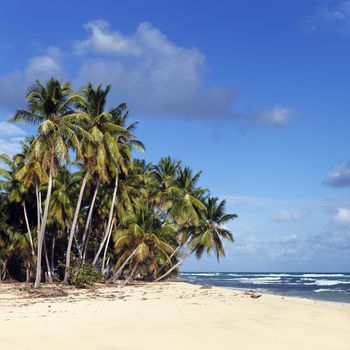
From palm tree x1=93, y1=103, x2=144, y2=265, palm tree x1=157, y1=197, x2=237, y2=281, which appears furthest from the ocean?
palm tree x1=93, y1=103, x2=144, y2=265

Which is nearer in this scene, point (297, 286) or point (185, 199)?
point (185, 199)

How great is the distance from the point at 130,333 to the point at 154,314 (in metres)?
3.25

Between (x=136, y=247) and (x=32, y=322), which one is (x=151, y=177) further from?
(x=32, y=322)

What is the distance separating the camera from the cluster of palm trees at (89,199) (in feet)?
80.9

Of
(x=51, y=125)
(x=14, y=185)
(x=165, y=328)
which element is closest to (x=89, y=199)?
(x=14, y=185)

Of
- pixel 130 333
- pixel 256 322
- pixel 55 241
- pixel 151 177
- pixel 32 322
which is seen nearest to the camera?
pixel 130 333

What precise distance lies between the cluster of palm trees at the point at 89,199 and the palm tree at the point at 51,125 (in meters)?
0.05

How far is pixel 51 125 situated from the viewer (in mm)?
23672

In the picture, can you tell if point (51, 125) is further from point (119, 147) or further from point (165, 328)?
point (165, 328)

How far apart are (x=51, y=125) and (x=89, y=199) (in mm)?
11590

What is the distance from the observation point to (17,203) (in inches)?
1276

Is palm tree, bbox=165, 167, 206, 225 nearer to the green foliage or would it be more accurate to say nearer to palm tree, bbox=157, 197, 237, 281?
palm tree, bbox=157, 197, 237, 281

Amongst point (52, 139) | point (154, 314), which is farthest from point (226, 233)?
point (154, 314)

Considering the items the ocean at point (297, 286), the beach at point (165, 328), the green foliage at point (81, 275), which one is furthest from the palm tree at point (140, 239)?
the beach at point (165, 328)
